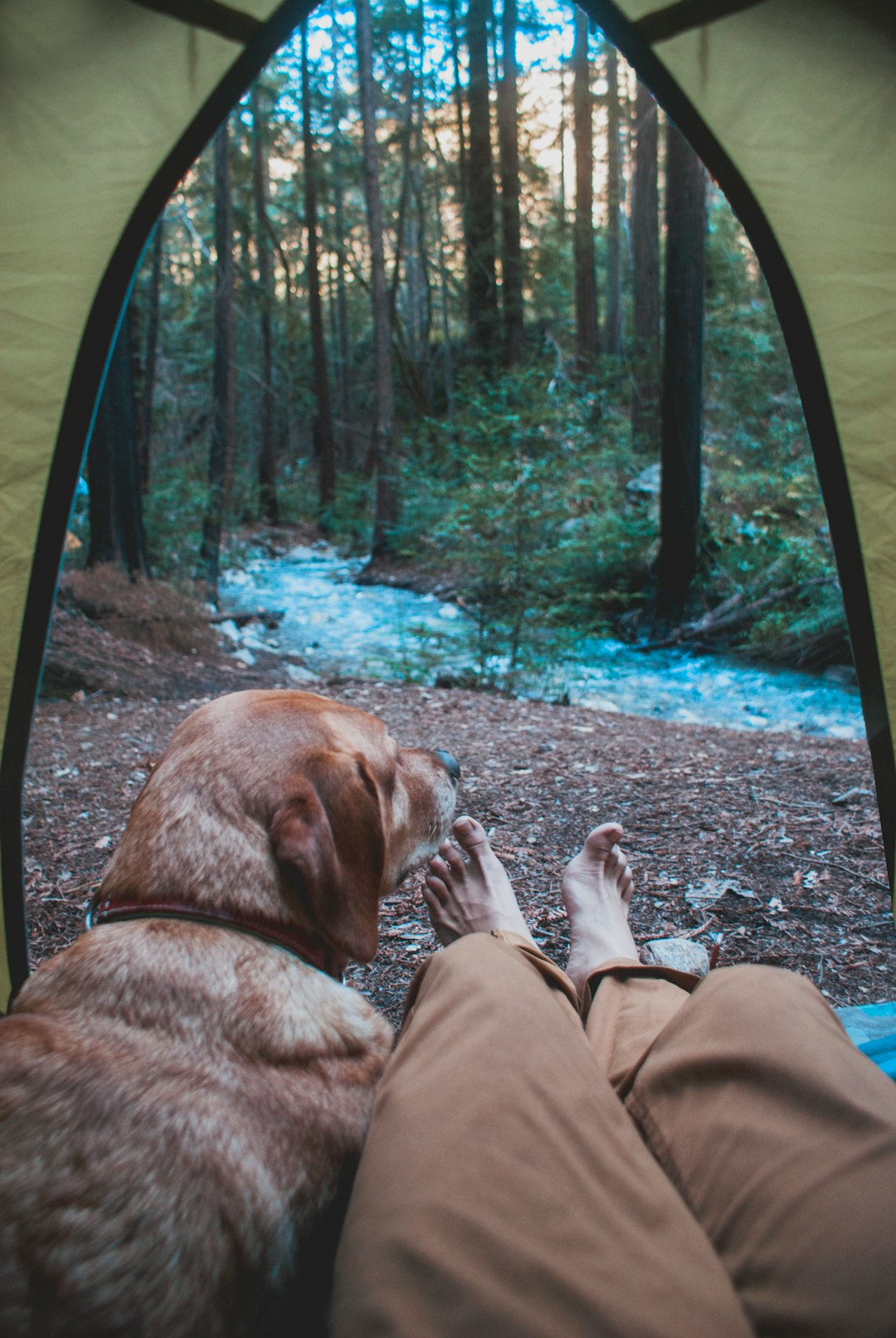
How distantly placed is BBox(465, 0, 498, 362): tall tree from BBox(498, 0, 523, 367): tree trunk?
0.77ft

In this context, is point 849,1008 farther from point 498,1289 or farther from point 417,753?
point 498,1289

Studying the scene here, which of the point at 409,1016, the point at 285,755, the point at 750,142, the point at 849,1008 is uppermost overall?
the point at 750,142

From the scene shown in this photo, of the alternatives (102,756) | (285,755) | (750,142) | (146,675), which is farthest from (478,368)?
(285,755)

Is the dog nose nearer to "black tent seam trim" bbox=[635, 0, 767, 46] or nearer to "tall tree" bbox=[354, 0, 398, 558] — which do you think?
"black tent seam trim" bbox=[635, 0, 767, 46]

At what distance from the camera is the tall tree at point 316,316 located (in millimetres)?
15336

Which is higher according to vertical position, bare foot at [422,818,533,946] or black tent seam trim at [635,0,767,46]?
black tent seam trim at [635,0,767,46]

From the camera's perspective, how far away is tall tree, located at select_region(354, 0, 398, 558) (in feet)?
40.0

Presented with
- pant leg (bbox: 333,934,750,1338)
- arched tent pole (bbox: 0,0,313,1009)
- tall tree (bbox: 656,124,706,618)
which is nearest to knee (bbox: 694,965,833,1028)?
pant leg (bbox: 333,934,750,1338)

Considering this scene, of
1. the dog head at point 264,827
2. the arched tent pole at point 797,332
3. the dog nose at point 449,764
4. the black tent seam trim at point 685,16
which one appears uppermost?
the black tent seam trim at point 685,16

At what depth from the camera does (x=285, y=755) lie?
1.56m

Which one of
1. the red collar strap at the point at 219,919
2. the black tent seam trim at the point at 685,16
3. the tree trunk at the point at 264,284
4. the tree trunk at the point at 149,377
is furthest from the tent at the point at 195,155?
the tree trunk at the point at 264,284

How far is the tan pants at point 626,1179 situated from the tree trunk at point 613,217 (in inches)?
630

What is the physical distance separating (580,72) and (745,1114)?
17827mm

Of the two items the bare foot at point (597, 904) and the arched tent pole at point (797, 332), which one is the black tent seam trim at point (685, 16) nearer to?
the arched tent pole at point (797, 332)
